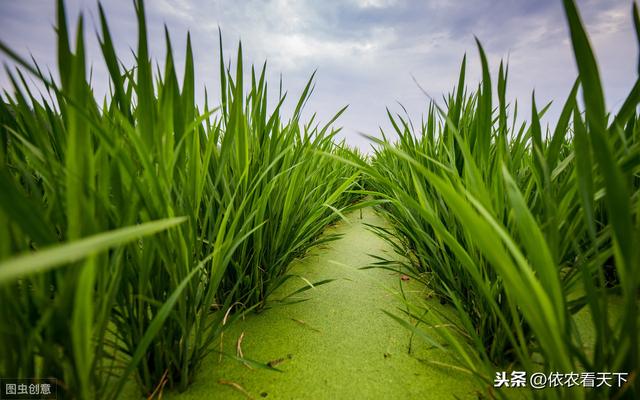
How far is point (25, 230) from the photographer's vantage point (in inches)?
9.5

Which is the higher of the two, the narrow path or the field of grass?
the field of grass

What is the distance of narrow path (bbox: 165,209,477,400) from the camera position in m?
0.45

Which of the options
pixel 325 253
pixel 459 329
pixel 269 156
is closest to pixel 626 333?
pixel 459 329

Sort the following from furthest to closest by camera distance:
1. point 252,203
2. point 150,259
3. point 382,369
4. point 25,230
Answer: point 252,203 < point 382,369 < point 150,259 < point 25,230

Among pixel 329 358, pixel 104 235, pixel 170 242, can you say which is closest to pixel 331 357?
pixel 329 358

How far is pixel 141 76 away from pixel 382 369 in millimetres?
615

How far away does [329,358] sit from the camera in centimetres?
52

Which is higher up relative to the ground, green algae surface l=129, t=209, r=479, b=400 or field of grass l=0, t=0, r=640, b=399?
field of grass l=0, t=0, r=640, b=399

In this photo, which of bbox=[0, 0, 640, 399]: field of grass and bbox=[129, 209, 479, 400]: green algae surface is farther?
bbox=[129, 209, 479, 400]: green algae surface

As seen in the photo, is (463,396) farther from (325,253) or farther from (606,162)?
(325,253)

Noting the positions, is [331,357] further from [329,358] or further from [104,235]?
[104,235]

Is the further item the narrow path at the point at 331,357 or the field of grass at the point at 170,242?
the narrow path at the point at 331,357

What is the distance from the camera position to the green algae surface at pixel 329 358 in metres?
0.45

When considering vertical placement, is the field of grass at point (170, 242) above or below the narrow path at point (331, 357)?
above
